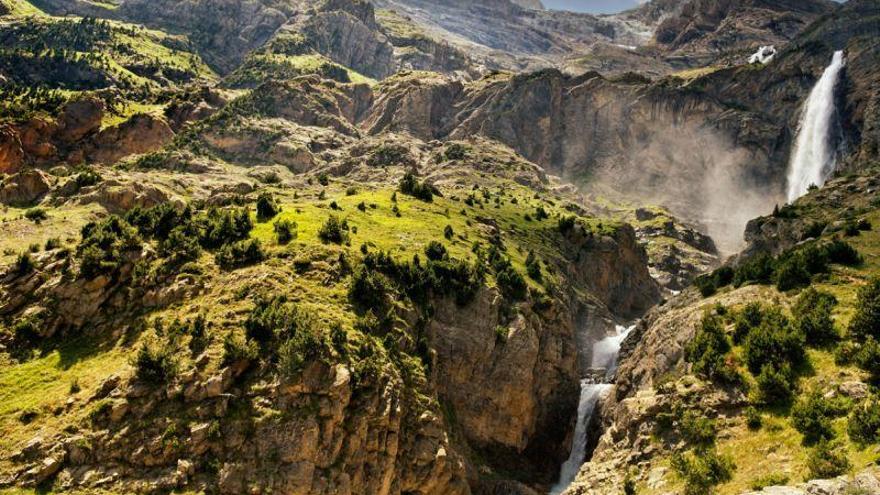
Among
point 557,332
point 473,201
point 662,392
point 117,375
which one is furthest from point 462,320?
point 473,201

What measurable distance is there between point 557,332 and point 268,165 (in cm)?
13247

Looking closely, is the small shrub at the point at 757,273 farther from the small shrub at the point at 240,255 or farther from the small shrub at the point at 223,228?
the small shrub at the point at 223,228

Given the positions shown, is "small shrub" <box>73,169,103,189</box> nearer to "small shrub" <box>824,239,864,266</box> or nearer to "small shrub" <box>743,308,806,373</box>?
"small shrub" <box>743,308,806,373</box>

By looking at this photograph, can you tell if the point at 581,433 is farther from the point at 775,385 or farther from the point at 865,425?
the point at 865,425

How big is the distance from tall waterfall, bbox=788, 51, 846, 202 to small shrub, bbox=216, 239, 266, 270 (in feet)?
542

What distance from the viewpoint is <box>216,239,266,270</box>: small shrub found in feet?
205

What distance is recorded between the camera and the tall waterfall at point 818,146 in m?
173

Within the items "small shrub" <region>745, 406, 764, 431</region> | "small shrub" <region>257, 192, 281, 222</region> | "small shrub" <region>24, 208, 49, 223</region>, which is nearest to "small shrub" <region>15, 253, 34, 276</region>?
"small shrub" <region>24, 208, 49, 223</region>

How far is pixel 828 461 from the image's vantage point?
32.0 metres

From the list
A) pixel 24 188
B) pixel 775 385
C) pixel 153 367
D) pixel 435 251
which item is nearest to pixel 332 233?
pixel 435 251

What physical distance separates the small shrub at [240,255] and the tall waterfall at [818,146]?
16507cm

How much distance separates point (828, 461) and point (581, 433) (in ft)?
144

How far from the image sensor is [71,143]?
16188cm

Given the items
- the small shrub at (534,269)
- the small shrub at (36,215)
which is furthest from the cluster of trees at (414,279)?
the small shrub at (36,215)
